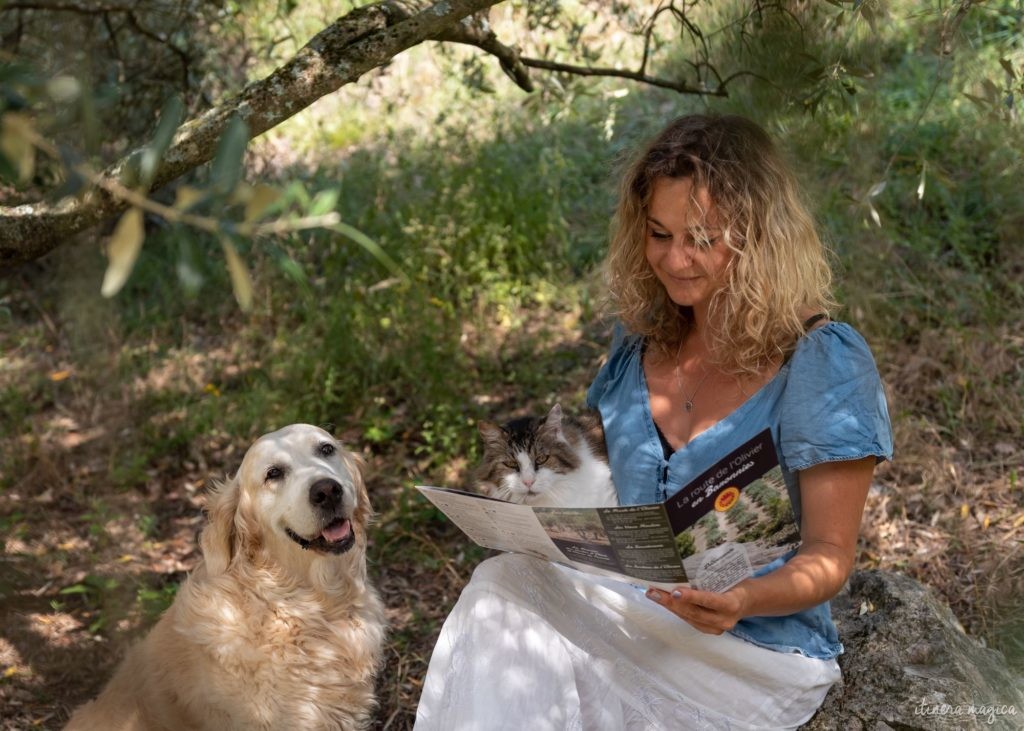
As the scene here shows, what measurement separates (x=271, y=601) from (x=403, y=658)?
108 cm

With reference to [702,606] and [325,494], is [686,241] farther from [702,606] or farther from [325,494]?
[325,494]

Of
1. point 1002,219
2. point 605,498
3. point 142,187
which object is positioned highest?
point 142,187

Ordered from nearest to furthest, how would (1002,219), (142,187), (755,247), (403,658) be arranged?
1. (142,187)
2. (755,247)
3. (403,658)
4. (1002,219)

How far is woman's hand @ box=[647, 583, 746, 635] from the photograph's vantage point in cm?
213

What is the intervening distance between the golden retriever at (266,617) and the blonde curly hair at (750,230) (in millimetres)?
1221

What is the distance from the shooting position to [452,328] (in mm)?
5512

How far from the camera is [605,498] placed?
3.15 m

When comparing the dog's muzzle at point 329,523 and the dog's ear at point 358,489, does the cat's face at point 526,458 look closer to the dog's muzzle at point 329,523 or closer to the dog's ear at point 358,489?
the dog's ear at point 358,489

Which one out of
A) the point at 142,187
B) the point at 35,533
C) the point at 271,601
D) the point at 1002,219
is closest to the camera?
the point at 142,187

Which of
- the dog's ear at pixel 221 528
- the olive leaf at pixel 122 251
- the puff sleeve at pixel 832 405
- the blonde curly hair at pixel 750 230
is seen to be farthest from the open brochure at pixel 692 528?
the olive leaf at pixel 122 251

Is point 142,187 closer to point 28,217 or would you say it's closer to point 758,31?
point 28,217

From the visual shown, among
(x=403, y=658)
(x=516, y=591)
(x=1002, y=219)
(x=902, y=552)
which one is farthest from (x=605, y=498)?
(x=1002, y=219)

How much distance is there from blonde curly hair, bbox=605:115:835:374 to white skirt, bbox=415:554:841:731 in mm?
743

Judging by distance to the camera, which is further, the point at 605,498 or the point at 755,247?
the point at 605,498
